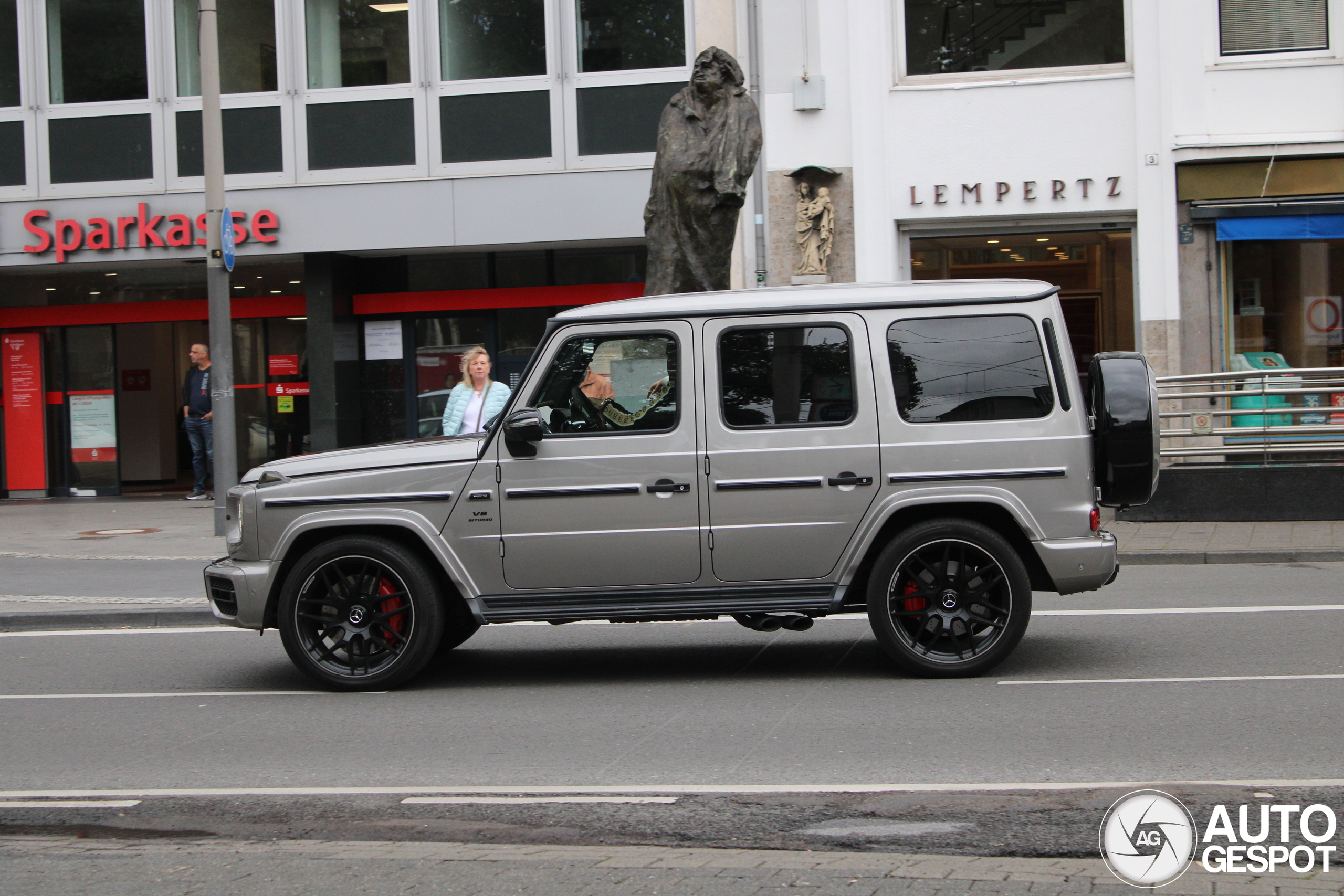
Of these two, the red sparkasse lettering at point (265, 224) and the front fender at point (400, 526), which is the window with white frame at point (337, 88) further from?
the front fender at point (400, 526)

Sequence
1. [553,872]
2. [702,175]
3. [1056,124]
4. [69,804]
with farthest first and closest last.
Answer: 1. [1056,124]
2. [702,175]
3. [69,804]
4. [553,872]

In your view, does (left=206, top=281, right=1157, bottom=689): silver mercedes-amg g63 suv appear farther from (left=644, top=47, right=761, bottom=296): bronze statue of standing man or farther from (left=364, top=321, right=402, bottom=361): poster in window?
(left=364, top=321, right=402, bottom=361): poster in window

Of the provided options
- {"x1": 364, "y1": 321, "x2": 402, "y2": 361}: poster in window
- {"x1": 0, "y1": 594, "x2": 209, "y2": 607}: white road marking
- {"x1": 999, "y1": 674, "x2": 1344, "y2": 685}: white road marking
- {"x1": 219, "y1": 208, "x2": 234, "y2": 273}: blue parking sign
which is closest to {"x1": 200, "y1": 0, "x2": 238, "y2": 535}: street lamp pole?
{"x1": 219, "y1": 208, "x2": 234, "y2": 273}: blue parking sign

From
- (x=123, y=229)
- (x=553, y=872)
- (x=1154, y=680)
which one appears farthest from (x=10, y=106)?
(x=553, y=872)

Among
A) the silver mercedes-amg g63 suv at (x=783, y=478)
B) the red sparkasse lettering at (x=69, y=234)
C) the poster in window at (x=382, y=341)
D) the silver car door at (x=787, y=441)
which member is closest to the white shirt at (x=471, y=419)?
the silver mercedes-amg g63 suv at (x=783, y=478)

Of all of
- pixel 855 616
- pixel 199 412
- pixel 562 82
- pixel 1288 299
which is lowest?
A: pixel 855 616

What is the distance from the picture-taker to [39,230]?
1861 cm

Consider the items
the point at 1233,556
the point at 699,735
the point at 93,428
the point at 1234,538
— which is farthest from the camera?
the point at 93,428

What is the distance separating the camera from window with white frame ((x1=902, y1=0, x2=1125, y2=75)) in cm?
1758

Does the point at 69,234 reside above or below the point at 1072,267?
above

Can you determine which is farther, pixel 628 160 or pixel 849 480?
pixel 628 160

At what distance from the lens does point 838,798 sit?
15.9 feet

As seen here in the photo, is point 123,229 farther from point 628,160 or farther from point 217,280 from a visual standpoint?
point 628,160

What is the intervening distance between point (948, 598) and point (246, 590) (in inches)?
143
